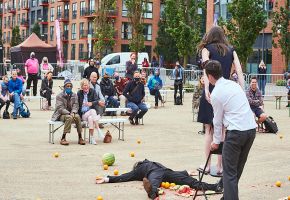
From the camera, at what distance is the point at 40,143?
1393 centimetres

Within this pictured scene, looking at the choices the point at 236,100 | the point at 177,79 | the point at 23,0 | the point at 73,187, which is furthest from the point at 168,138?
the point at 23,0

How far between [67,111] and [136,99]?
194 inches

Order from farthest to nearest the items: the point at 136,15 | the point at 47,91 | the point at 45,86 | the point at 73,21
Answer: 1. the point at 73,21
2. the point at 136,15
3. the point at 45,86
4. the point at 47,91

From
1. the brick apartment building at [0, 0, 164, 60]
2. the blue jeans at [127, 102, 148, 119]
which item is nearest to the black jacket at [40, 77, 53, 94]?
the blue jeans at [127, 102, 148, 119]

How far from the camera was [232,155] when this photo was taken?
22.3 feet

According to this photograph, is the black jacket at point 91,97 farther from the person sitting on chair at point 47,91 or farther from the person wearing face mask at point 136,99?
the person sitting on chair at point 47,91

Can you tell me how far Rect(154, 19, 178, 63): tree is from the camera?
69312mm

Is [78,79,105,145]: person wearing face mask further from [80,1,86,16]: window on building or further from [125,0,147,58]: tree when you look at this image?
[80,1,86,16]: window on building

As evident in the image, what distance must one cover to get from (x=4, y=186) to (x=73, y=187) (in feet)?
3.29

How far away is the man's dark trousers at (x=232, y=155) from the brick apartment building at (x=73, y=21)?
56.0 metres

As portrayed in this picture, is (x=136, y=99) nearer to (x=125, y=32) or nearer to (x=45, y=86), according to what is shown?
(x=45, y=86)

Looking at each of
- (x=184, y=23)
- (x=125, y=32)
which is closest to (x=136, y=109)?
(x=184, y=23)

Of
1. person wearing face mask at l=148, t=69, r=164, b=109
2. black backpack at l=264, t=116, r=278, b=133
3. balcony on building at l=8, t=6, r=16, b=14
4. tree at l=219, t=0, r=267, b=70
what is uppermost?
balcony on building at l=8, t=6, r=16, b=14

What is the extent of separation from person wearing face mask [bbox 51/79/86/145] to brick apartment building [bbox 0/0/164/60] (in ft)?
159
